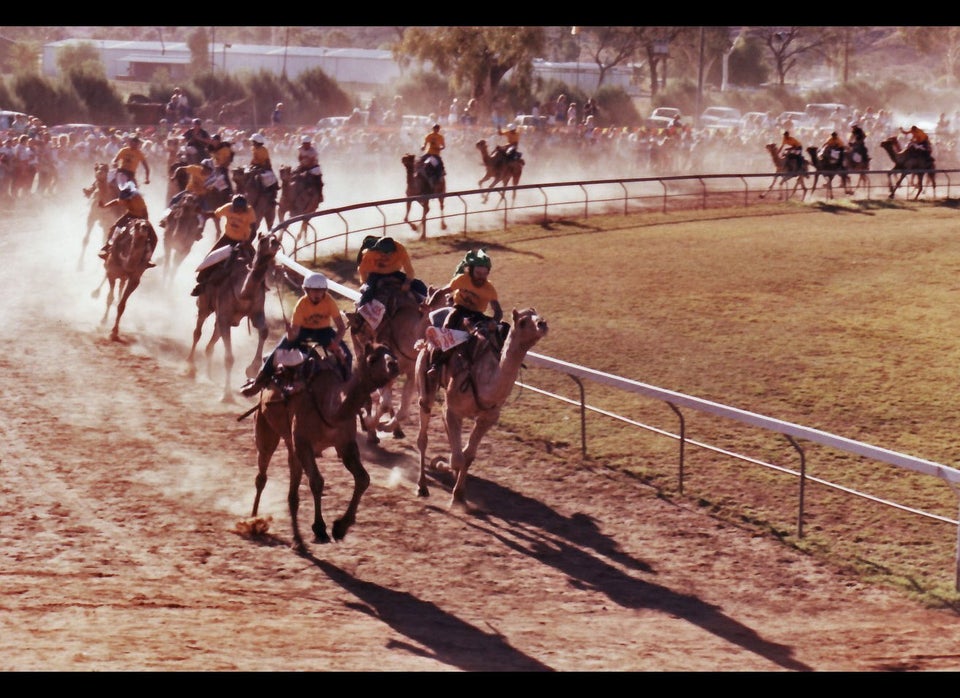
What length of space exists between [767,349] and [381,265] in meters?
7.18

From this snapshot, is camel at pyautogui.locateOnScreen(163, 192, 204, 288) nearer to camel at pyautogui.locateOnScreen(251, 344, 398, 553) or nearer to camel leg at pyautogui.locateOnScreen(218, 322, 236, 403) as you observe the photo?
camel leg at pyautogui.locateOnScreen(218, 322, 236, 403)

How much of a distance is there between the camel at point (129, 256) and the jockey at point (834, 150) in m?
25.3

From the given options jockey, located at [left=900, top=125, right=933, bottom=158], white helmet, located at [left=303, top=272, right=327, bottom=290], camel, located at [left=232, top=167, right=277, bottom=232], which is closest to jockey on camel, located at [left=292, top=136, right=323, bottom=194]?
camel, located at [left=232, top=167, right=277, bottom=232]

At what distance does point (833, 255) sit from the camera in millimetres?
29328

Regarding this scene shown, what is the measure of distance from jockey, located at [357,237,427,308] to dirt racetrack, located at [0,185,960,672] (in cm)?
186

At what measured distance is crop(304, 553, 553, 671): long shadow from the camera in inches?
376

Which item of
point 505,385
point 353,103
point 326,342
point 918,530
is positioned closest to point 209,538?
point 326,342

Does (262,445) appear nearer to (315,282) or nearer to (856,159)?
(315,282)

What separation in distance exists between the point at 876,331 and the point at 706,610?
40.2 feet

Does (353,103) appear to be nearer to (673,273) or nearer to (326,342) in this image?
(673,273)

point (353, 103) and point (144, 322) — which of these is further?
point (353, 103)

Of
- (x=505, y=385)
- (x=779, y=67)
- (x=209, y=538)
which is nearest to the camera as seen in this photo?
(x=209, y=538)

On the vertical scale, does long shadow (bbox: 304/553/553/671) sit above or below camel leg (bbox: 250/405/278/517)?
below

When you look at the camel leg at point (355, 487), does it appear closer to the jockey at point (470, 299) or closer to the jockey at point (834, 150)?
the jockey at point (470, 299)
